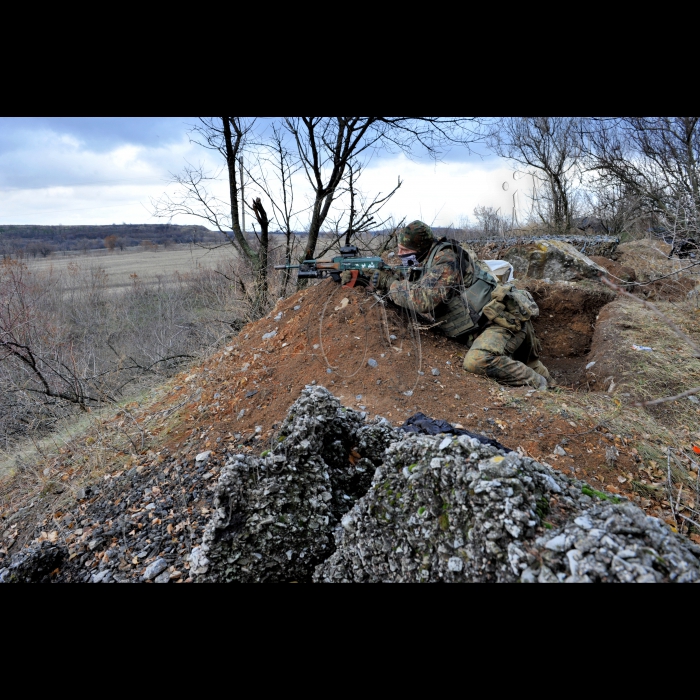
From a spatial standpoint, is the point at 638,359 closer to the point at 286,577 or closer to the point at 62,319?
the point at 286,577

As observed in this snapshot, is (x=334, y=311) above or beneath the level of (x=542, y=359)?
above

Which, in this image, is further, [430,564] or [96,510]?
[96,510]

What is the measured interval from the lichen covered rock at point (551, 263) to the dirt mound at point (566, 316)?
286mm

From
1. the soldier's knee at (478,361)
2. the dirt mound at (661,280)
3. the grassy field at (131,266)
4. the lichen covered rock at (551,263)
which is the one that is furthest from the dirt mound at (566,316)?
the grassy field at (131,266)

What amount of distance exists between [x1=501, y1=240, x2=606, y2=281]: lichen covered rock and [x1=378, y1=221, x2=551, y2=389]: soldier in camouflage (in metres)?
3.00

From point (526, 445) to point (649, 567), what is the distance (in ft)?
7.61

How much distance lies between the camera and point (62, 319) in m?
14.7

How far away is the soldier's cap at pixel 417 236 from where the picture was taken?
486 centimetres

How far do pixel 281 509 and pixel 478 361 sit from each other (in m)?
2.92

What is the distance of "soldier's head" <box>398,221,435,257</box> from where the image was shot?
16.0 feet

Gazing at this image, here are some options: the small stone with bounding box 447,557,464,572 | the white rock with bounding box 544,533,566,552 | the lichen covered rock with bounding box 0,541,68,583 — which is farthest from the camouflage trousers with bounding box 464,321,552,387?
the lichen covered rock with bounding box 0,541,68,583

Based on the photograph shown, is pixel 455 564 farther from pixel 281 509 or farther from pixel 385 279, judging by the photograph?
pixel 385 279
